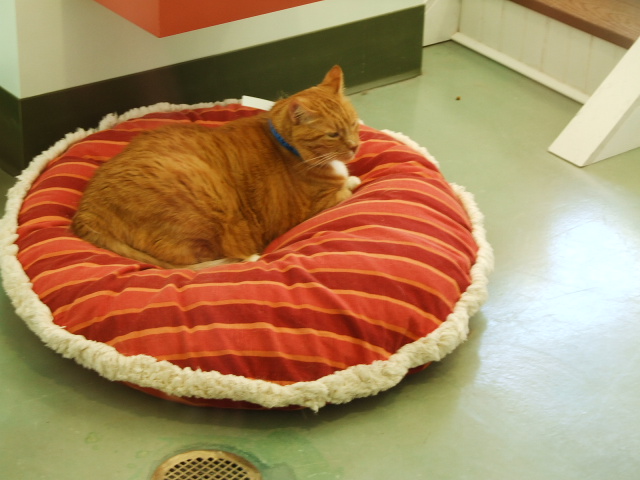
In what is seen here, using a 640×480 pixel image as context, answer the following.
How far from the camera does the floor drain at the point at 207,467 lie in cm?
174

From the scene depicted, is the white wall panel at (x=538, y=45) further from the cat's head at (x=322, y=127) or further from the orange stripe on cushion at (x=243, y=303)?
the orange stripe on cushion at (x=243, y=303)

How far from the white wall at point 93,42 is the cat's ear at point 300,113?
0.71 metres

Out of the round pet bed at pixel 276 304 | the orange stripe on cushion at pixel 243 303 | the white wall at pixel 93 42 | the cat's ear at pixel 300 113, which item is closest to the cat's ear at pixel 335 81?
the cat's ear at pixel 300 113

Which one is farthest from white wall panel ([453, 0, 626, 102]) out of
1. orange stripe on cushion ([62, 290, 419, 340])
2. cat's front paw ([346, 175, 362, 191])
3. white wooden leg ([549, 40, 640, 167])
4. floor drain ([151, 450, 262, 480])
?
floor drain ([151, 450, 262, 480])

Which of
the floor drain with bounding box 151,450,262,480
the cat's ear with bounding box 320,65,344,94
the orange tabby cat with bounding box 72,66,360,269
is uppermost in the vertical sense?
the cat's ear with bounding box 320,65,344,94

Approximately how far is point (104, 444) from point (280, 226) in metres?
0.83

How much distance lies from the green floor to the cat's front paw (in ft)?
1.41

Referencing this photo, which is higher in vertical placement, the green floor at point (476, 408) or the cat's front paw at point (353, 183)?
the cat's front paw at point (353, 183)

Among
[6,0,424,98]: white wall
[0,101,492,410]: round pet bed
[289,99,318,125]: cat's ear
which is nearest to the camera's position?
[0,101,492,410]: round pet bed

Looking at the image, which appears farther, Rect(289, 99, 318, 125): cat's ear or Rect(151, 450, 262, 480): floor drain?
Rect(289, 99, 318, 125): cat's ear

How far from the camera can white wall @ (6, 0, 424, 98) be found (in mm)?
2523

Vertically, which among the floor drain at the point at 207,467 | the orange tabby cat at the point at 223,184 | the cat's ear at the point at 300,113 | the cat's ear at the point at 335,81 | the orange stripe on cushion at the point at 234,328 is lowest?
the floor drain at the point at 207,467

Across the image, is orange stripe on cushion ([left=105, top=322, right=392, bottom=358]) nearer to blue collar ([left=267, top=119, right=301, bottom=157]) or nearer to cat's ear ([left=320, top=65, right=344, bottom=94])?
blue collar ([left=267, top=119, right=301, bottom=157])

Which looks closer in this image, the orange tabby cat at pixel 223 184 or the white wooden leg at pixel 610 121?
the orange tabby cat at pixel 223 184
